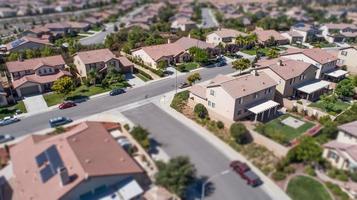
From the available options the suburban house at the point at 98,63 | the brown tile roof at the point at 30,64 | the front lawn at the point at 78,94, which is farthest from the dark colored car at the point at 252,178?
the brown tile roof at the point at 30,64

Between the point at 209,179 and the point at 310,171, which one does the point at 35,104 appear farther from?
the point at 310,171

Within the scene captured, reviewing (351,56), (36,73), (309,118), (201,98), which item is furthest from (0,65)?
(351,56)

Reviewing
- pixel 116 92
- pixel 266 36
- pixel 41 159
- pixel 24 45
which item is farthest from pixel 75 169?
pixel 266 36

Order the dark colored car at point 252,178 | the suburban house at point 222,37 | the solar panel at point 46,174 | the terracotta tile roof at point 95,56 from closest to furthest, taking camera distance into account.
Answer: the solar panel at point 46,174
the dark colored car at point 252,178
the terracotta tile roof at point 95,56
the suburban house at point 222,37

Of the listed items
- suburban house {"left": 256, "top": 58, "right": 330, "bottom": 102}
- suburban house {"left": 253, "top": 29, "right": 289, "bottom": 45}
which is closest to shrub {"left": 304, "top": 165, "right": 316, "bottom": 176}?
suburban house {"left": 256, "top": 58, "right": 330, "bottom": 102}

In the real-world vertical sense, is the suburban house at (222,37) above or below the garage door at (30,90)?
above

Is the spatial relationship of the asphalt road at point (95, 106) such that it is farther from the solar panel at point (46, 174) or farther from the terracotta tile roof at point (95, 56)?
the solar panel at point (46, 174)

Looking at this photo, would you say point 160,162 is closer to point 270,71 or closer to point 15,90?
point 270,71
